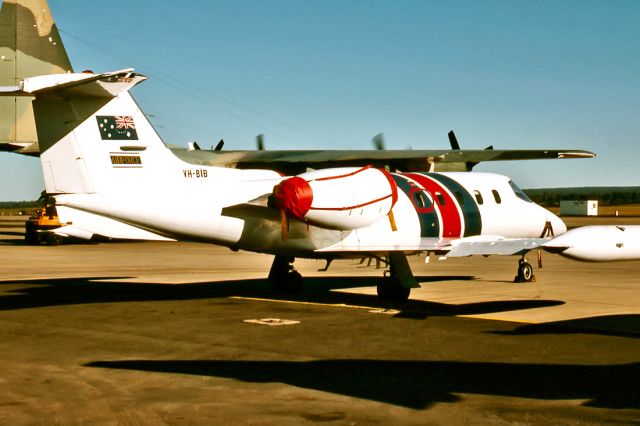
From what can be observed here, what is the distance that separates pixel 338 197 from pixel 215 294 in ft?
18.1

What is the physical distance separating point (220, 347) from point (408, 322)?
4259 millimetres

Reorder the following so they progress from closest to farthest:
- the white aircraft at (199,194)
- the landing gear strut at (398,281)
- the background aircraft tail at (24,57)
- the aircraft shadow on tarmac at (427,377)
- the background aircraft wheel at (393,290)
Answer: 1. the aircraft shadow on tarmac at (427,377)
2. the white aircraft at (199,194)
3. the landing gear strut at (398,281)
4. the background aircraft wheel at (393,290)
5. the background aircraft tail at (24,57)

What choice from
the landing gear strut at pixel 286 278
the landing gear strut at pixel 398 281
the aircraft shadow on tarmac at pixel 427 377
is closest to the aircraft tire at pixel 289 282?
the landing gear strut at pixel 286 278

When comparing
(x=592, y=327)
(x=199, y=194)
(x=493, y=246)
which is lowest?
(x=592, y=327)

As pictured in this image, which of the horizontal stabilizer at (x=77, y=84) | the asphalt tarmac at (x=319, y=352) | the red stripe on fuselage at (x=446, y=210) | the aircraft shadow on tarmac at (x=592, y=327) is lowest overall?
the aircraft shadow on tarmac at (x=592, y=327)

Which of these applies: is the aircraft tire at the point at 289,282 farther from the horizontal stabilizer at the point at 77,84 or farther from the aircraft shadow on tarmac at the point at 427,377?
the aircraft shadow on tarmac at the point at 427,377

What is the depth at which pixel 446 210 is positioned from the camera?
2102cm

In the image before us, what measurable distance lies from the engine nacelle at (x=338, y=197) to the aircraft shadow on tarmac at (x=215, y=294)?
2236mm

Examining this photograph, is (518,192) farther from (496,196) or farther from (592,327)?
(592,327)

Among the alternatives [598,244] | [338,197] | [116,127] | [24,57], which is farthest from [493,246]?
[24,57]

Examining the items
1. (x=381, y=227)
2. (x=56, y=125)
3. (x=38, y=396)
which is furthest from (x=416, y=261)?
(x=38, y=396)

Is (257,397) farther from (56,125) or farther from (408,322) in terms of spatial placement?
(56,125)

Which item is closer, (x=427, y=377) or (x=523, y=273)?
(x=427, y=377)

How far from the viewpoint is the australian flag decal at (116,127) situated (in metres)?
17.3
